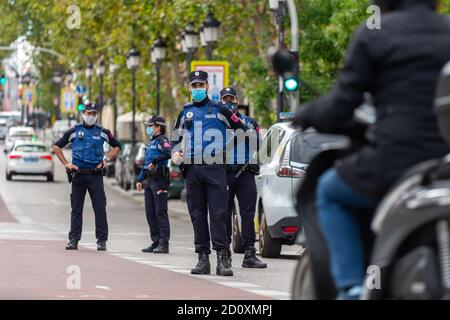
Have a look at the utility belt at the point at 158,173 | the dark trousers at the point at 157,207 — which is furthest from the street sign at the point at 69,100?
the utility belt at the point at 158,173

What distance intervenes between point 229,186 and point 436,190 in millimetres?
11251

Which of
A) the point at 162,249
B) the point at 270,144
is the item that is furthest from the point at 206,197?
the point at 162,249

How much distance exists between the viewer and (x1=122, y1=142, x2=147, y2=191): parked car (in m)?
42.4

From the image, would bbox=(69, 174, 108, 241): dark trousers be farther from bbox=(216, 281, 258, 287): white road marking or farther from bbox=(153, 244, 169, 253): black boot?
bbox=(216, 281, 258, 287): white road marking

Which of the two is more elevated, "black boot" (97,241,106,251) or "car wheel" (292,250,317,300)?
"car wheel" (292,250,317,300)

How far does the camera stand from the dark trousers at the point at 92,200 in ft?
67.3

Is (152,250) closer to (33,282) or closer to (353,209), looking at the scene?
(33,282)

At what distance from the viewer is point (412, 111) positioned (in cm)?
659

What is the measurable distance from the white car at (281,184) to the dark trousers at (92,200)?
2340mm

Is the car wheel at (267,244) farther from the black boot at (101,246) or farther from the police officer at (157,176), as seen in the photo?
the black boot at (101,246)

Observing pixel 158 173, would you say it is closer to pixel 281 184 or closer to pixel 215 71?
pixel 281 184

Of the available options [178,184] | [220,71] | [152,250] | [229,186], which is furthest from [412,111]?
[178,184]

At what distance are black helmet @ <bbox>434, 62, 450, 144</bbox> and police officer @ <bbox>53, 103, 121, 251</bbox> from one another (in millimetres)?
14240

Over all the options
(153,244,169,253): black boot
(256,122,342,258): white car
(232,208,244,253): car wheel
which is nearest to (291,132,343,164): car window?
(256,122,342,258): white car
